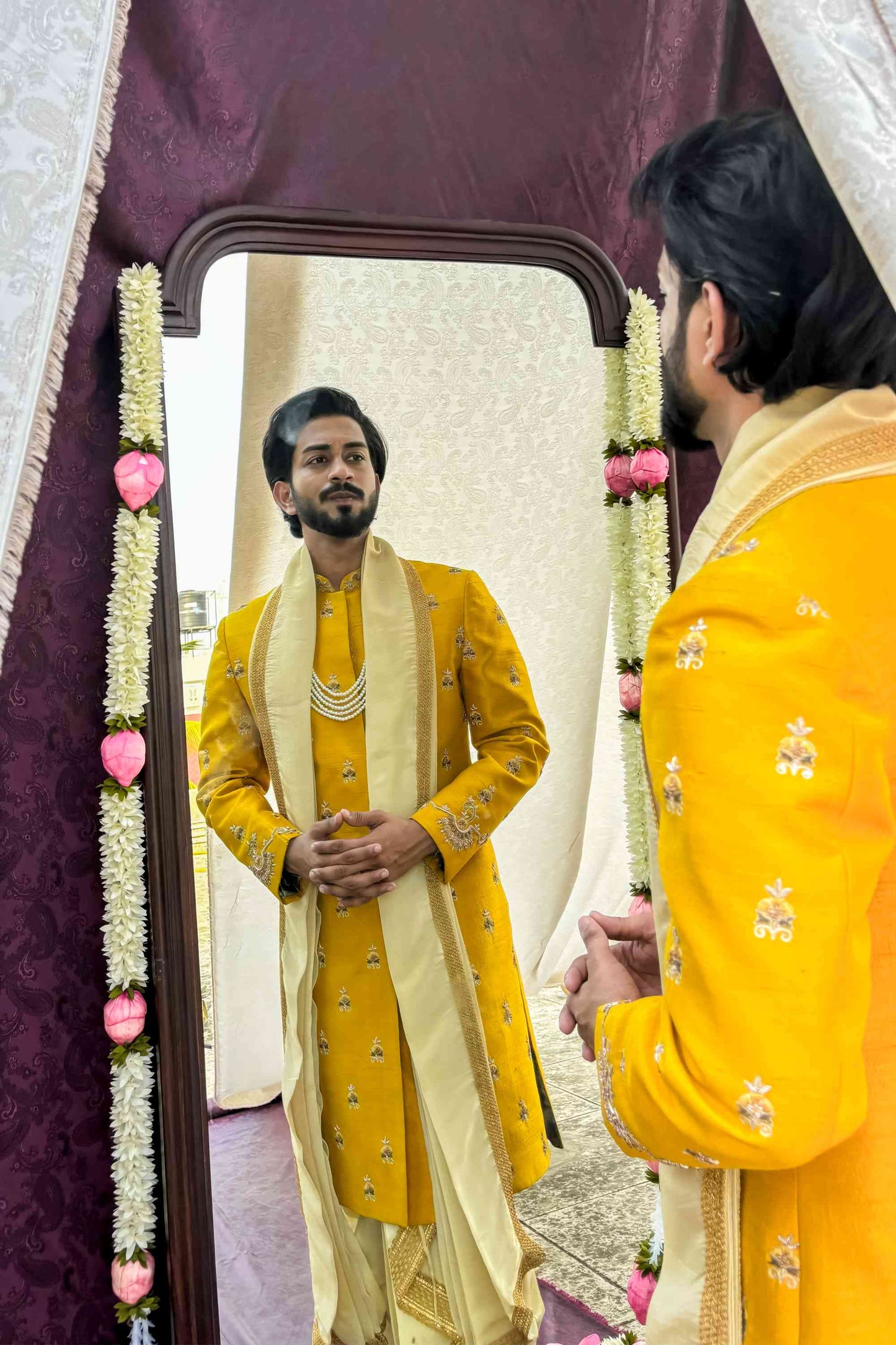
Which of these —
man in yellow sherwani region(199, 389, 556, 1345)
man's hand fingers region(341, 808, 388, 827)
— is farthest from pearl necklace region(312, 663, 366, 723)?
man's hand fingers region(341, 808, 388, 827)

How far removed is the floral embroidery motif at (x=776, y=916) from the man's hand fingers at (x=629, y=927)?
349mm

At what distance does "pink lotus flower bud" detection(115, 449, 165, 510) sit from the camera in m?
1.68

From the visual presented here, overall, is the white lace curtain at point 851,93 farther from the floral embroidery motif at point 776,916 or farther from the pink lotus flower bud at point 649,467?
the pink lotus flower bud at point 649,467

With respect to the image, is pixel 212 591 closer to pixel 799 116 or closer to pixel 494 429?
pixel 494 429

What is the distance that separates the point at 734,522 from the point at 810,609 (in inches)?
5.3

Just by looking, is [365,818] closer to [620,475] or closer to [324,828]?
[324,828]

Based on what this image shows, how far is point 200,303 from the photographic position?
1.74 metres

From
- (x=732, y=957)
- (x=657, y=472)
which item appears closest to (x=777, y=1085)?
Result: (x=732, y=957)

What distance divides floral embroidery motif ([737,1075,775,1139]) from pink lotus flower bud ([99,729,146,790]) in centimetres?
114

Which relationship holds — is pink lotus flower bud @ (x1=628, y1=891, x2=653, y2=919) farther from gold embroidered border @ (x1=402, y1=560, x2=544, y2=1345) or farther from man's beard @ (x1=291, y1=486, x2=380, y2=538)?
man's beard @ (x1=291, y1=486, x2=380, y2=538)

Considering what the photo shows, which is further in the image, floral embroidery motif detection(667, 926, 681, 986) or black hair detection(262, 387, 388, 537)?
black hair detection(262, 387, 388, 537)

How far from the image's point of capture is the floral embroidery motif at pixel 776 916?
767 mm

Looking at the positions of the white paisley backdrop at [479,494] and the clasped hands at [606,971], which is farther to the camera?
the white paisley backdrop at [479,494]

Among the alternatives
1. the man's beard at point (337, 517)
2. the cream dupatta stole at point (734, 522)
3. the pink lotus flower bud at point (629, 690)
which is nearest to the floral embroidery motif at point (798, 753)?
the cream dupatta stole at point (734, 522)
